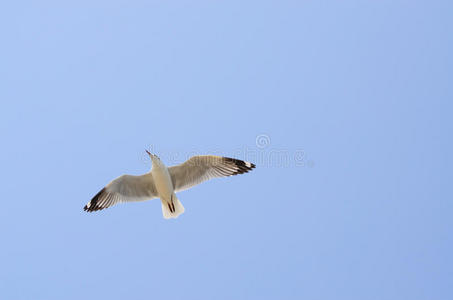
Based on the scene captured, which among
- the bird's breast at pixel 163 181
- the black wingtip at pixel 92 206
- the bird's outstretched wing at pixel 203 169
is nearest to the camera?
the bird's breast at pixel 163 181

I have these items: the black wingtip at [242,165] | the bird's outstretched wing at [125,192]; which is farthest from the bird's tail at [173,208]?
the black wingtip at [242,165]

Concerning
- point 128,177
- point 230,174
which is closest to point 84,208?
point 128,177

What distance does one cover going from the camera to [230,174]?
9.60m

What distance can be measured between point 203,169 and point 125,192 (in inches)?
59.9

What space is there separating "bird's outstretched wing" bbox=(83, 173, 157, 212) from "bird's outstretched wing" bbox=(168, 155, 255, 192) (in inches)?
18.6

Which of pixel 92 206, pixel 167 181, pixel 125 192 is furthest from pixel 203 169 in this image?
pixel 92 206

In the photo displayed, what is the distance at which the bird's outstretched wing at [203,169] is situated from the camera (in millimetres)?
9473

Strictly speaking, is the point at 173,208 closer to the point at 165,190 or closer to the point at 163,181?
the point at 165,190

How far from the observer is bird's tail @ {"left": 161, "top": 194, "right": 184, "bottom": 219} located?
9.48 metres

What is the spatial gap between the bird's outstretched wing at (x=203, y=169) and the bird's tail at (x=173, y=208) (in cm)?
25

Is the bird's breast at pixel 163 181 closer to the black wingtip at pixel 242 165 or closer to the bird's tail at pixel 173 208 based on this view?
the bird's tail at pixel 173 208

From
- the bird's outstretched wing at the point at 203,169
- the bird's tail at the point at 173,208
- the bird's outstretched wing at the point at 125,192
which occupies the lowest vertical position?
the bird's tail at the point at 173,208

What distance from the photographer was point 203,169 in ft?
31.6

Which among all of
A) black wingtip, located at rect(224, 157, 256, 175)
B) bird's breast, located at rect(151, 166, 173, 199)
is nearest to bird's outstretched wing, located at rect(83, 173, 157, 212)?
bird's breast, located at rect(151, 166, 173, 199)
